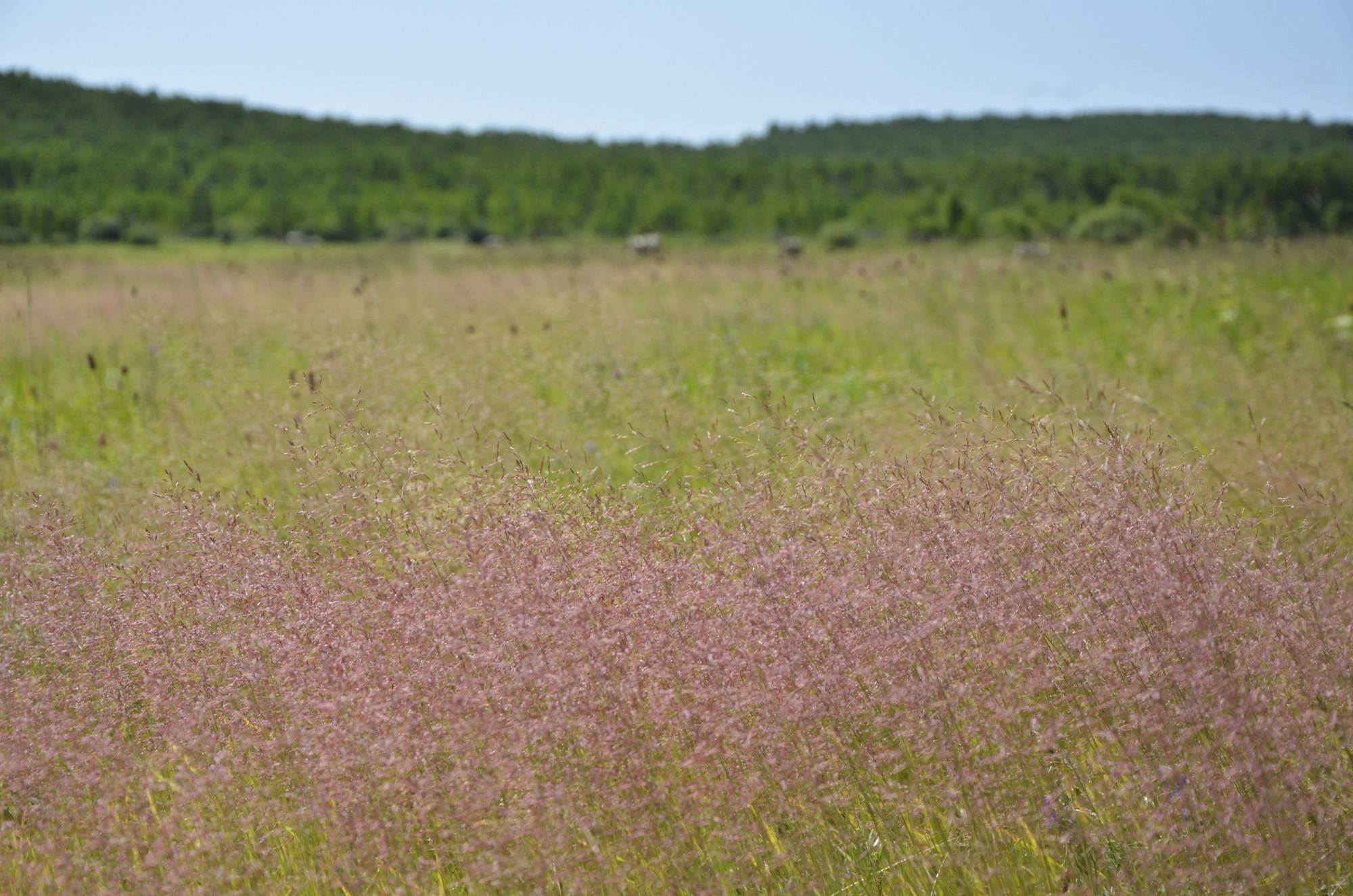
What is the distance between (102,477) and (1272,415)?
5262mm

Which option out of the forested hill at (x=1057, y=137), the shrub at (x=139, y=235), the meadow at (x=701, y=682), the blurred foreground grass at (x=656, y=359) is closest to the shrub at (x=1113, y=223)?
the blurred foreground grass at (x=656, y=359)

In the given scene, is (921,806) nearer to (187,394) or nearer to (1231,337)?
(187,394)

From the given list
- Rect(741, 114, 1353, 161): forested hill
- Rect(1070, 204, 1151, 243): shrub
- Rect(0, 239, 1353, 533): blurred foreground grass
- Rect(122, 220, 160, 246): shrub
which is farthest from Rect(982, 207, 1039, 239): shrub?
Rect(741, 114, 1353, 161): forested hill

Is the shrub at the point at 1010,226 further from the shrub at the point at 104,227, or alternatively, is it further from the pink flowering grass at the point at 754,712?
the shrub at the point at 104,227

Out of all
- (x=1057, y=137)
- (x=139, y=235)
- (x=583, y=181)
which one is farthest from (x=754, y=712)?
(x=1057, y=137)

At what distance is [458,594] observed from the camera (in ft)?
6.98

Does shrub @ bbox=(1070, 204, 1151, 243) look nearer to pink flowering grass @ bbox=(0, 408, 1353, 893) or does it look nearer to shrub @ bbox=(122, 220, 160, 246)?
pink flowering grass @ bbox=(0, 408, 1353, 893)

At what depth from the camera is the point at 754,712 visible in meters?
1.97

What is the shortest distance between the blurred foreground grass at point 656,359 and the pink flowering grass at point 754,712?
19.9 inches

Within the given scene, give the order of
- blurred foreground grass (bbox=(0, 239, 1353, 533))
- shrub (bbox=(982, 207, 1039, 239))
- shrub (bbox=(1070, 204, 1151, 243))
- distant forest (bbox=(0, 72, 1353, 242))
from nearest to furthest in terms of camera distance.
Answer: blurred foreground grass (bbox=(0, 239, 1353, 533)) < shrub (bbox=(1070, 204, 1151, 243)) < shrub (bbox=(982, 207, 1039, 239)) < distant forest (bbox=(0, 72, 1353, 242))

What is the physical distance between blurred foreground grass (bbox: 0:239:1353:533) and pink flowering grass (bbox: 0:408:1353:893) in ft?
1.66

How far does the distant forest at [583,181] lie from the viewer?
120 ft

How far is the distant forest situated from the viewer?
A: 120 feet

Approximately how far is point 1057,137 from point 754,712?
134m
